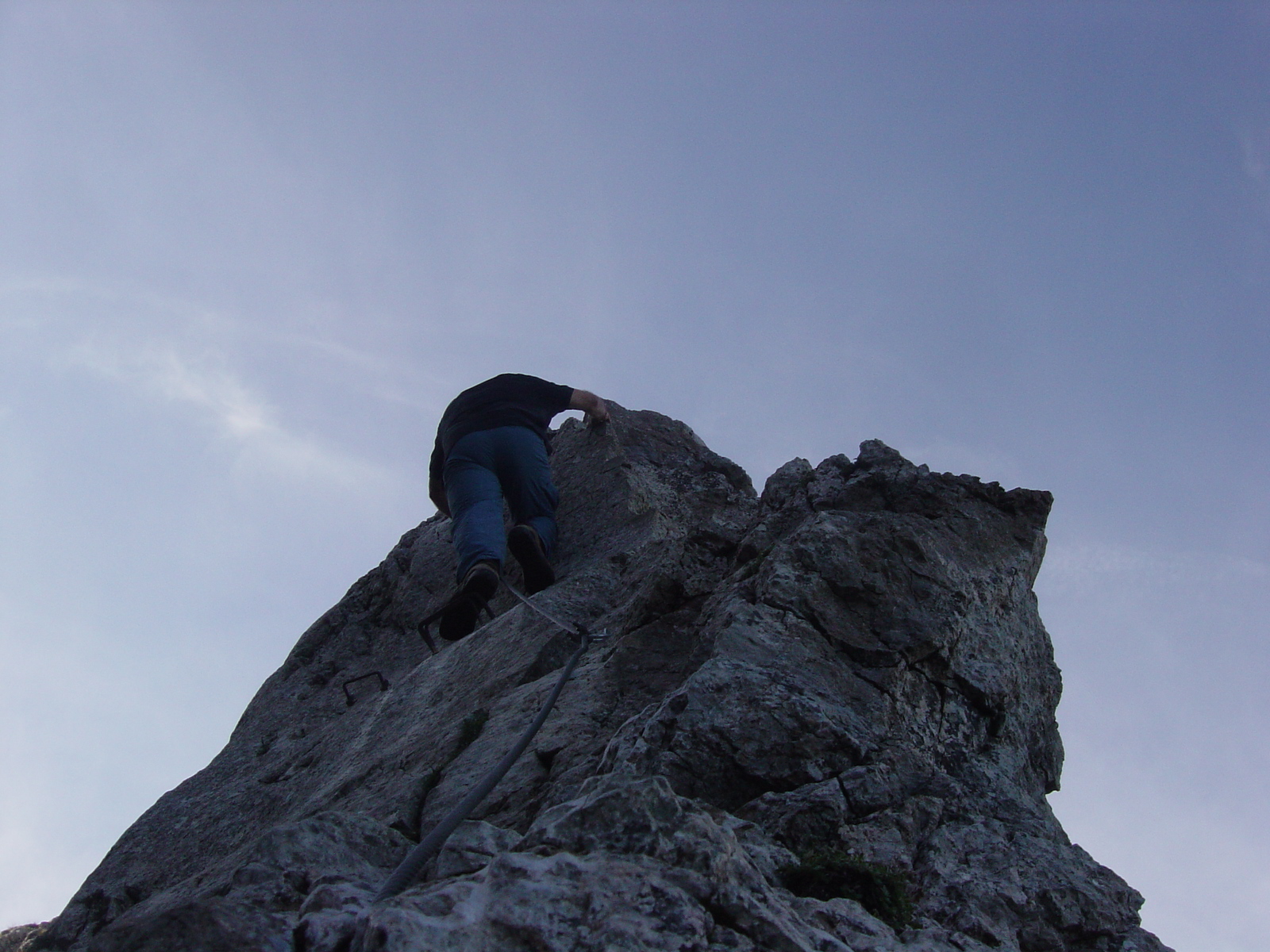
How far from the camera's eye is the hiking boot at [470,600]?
704cm

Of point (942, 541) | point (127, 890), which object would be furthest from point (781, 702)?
point (127, 890)

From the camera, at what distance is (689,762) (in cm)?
439

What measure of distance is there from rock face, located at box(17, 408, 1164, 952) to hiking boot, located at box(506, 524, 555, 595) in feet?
0.58

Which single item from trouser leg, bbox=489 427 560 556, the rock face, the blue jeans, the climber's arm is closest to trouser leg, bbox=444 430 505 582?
the blue jeans

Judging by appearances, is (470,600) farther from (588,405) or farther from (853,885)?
(853,885)

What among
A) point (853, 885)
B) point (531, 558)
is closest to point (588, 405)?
point (531, 558)

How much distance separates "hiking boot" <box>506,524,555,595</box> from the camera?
24.2 feet

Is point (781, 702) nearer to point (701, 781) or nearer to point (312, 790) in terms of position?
point (701, 781)

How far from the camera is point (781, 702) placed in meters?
4.62

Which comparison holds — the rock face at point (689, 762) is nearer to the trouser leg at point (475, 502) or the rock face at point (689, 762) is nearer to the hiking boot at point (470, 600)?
the hiking boot at point (470, 600)

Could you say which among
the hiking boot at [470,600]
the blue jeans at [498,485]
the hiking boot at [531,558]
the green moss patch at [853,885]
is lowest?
the green moss patch at [853,885]

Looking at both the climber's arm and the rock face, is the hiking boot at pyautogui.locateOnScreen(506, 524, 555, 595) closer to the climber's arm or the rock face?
the rock face

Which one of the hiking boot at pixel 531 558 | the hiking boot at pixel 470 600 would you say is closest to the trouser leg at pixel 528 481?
the hiking boot at pixel 531 558

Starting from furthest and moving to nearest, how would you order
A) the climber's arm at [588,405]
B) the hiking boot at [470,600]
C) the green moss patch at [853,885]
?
the climber's arm at [588,405] < the hiking boot at [470,600] < the green moss patch at [853,885]
